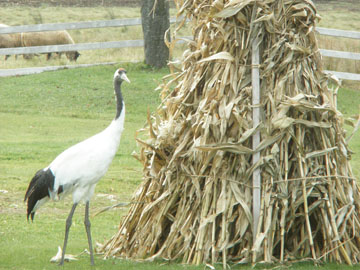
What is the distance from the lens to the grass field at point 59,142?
24.6 ft

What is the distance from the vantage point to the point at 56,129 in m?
15.6

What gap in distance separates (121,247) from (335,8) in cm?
3454

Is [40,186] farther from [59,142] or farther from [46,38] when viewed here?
[46,38]

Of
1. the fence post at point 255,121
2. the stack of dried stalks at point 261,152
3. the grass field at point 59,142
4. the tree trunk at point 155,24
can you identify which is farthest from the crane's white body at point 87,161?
the tree trunk at point 155,24

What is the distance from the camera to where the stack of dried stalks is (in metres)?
6.14

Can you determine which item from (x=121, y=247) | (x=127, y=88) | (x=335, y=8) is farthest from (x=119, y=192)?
(x=335, y=8)

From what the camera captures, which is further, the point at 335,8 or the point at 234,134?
the point at 335,8

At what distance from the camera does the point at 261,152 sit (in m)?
6.21

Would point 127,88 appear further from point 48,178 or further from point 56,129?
point 48,178

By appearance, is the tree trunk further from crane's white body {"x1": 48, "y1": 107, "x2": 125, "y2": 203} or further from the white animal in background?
crane's white body {"x1": 48, "y1": 107, "x2": 125, "y2": 203}

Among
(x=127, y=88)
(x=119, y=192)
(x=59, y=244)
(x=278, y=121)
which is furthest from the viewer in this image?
(x=127, y=88)

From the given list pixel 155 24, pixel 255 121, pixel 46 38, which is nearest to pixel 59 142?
pixel 155 24

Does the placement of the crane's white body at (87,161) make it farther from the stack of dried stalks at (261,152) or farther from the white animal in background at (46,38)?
the white animal in background at (46,38)

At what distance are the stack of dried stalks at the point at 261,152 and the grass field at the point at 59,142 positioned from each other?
36 cm
